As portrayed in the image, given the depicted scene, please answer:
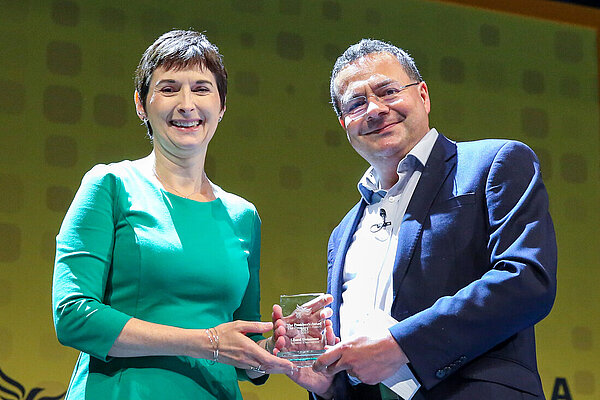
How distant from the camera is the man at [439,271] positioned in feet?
5.83

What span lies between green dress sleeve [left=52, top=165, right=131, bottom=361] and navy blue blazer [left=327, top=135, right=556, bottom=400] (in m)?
0.67

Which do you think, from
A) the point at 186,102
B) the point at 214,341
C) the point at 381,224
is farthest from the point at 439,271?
the point at 186,102

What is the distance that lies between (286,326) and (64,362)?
187 centimetres

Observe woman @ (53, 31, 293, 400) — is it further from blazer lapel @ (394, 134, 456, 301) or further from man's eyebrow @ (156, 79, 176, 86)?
blazer lapel @ (394, 134, 456, 301)

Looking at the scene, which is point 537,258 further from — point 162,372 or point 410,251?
point 162,372

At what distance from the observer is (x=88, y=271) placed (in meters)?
1.87

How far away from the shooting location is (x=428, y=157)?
6.98 ft

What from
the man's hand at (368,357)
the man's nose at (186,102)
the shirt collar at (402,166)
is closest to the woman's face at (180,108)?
the man's nose at (186,102)

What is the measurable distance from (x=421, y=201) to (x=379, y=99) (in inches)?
15.9

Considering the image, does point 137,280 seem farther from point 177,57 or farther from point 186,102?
point 177,57

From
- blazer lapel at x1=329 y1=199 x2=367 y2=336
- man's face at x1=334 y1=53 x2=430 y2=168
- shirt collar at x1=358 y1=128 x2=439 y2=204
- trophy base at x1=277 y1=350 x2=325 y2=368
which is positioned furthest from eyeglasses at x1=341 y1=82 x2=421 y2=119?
trophy base at x1=277 y1=350 x2=325 y2=368

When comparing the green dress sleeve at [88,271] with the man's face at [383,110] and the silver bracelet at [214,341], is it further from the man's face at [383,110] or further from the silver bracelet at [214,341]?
the man's face at [383,110]

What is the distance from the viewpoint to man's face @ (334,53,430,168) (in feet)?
7.42

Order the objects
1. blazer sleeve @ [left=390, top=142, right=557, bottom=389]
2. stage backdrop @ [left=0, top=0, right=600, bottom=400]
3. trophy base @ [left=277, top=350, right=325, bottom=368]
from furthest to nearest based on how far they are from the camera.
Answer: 1. stage backdrop @ [left=0, top=0, right=600, bottom=400]
2. trophy base @ [left=277, top=350, right=325, bottom=368]
3. blazer sleeve @ [left=390, top=142, right=557, bottom=389]
